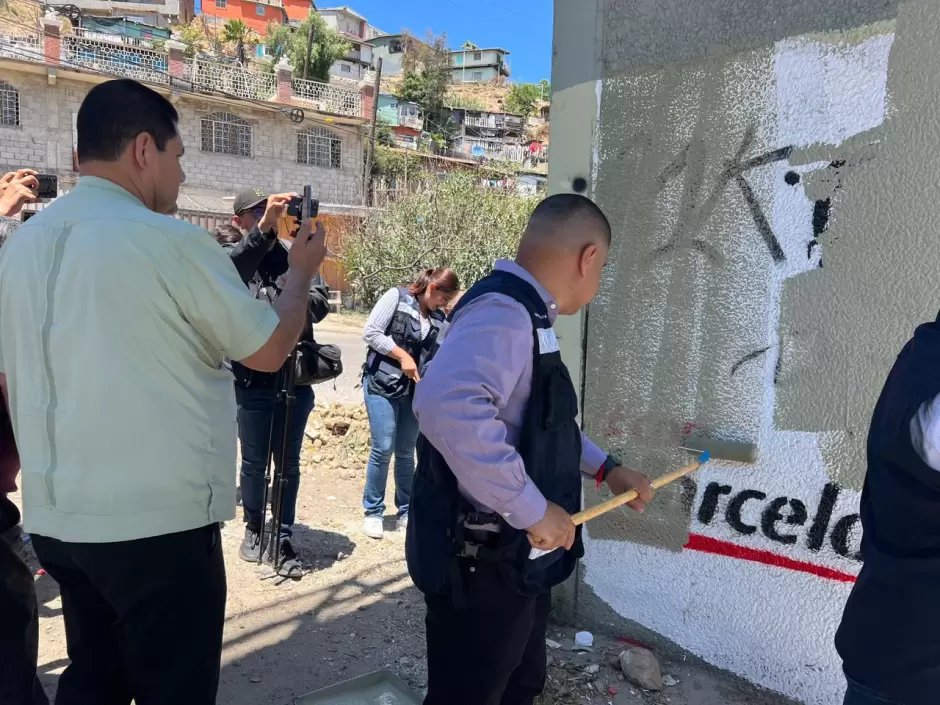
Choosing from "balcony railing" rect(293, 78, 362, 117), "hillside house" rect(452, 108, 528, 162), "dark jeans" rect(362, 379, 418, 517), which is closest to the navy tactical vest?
"dark jeans" rect(362, 379, 418, 517)

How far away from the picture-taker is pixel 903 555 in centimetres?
135

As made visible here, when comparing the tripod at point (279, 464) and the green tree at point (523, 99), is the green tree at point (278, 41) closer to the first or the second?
the green tree at point (523, 99)

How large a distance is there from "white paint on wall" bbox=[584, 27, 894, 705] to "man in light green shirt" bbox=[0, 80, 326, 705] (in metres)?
1.78

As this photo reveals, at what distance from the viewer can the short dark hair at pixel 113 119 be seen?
5.34ft

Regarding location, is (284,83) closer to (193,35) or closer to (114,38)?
(114,38)

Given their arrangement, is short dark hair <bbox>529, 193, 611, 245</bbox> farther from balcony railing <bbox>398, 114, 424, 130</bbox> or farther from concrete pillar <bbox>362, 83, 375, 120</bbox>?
balcony railing <bbox>398, 114, 424, 130</bbox>

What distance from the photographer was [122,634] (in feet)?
5.33

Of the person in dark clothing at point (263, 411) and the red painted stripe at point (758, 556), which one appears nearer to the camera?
the red painted stripe at point (758, 556)

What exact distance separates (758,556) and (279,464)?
2354mm

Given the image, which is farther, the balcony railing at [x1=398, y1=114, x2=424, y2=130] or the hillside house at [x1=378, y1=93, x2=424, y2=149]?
the balcony railing at [x1=398, y1=114, x2=424, y2=130]

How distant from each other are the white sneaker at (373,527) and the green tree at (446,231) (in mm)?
11050

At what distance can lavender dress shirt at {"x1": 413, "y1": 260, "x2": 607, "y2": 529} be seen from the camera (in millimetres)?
1517

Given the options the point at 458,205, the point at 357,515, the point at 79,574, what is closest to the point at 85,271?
the point at 79,574

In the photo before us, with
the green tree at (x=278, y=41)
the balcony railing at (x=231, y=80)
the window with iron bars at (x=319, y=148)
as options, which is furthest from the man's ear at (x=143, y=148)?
the green tree at (x=278, y=41)
